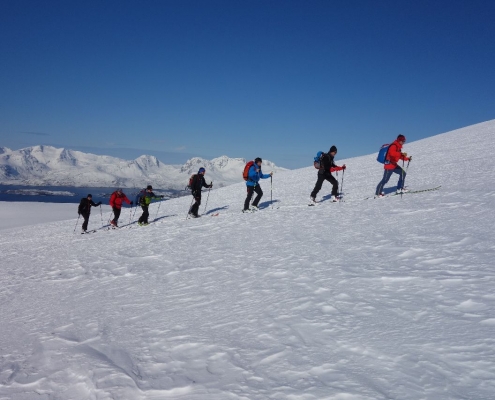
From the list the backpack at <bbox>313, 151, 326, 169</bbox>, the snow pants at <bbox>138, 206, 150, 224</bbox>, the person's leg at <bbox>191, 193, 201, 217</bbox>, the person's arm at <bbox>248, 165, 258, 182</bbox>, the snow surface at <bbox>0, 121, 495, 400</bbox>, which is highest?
the backpack at <bbox>313, 151, 326, 169</bbox>

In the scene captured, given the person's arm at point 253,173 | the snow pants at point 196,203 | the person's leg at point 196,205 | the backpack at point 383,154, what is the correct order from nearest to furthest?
the backpack at point 383,154, the person's arm at point 253,173, the snow pants at point 196,203, the person's leg at point 196,205

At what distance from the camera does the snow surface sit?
3367 mm

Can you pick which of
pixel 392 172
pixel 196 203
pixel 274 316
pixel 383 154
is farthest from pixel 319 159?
pixel 274 316

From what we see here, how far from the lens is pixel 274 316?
4.70 metres

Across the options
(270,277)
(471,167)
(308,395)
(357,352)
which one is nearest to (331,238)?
(270,277)

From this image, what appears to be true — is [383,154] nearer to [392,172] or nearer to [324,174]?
[392,172]

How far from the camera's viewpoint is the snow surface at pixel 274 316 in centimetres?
337

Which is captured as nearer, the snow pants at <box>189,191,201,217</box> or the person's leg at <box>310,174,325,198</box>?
the person's leg at <box>310,174,325,198</box>

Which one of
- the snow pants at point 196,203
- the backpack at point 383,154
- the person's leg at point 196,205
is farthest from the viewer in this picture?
the person's leg at point 196,205

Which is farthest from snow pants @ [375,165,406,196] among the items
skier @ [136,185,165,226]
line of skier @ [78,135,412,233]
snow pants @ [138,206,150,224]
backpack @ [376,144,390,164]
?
snow pants @ [138,206,150,224]

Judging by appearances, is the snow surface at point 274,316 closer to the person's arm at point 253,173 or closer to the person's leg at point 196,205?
the person's arm at point 253,173

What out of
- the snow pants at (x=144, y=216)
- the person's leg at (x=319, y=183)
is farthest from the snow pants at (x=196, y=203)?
the person's leg at (x=319, y=183)

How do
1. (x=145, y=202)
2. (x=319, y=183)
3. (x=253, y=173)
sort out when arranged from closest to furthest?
(x=319, y=183), (x=253, y=173), (x=145, y=202)

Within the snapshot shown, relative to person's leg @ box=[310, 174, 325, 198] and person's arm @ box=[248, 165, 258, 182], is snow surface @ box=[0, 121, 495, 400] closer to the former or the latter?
person's leg @ box=[310, 174, 325, 198]
